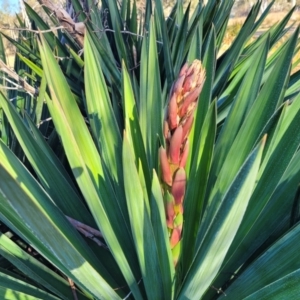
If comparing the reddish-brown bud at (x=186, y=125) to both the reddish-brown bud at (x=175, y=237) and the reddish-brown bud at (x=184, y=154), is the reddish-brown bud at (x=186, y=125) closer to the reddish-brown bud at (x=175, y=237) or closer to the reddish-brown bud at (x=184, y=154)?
Result: the reddish-brown bud at (x=184, y=154)

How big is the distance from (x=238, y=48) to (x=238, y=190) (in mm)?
1164

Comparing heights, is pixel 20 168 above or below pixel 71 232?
above

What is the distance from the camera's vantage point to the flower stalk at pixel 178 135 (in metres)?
0.70

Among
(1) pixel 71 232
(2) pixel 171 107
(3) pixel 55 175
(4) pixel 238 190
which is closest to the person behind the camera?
(4) pixel 238 190

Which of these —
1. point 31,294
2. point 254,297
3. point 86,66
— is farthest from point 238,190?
point 86,66

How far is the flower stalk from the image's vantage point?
2.29ft

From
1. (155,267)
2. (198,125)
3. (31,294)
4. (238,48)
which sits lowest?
(31,294)

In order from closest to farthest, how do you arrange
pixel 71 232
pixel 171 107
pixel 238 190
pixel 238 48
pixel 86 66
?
pixel 238 190, pixel 171 107, pixel 71 232, pixel 86 66, pixel 238 48

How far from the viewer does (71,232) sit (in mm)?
816

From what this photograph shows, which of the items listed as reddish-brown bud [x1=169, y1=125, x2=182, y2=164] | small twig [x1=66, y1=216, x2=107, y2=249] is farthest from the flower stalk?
small twig [x1=66, y1=216, x2=107, y2=249]

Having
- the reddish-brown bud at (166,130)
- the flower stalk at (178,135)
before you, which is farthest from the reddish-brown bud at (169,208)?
the reddish-brown bud at (166,130)

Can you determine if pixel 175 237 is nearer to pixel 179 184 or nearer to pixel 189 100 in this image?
pixel 179 184

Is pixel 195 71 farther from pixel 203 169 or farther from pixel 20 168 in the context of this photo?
pixel 20 168

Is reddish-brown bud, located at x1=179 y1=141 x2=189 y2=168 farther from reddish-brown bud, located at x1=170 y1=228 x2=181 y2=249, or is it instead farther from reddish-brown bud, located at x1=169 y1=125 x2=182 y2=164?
reddish-brown bud, located at x1=170 y1=228 x2=181 y2=249
